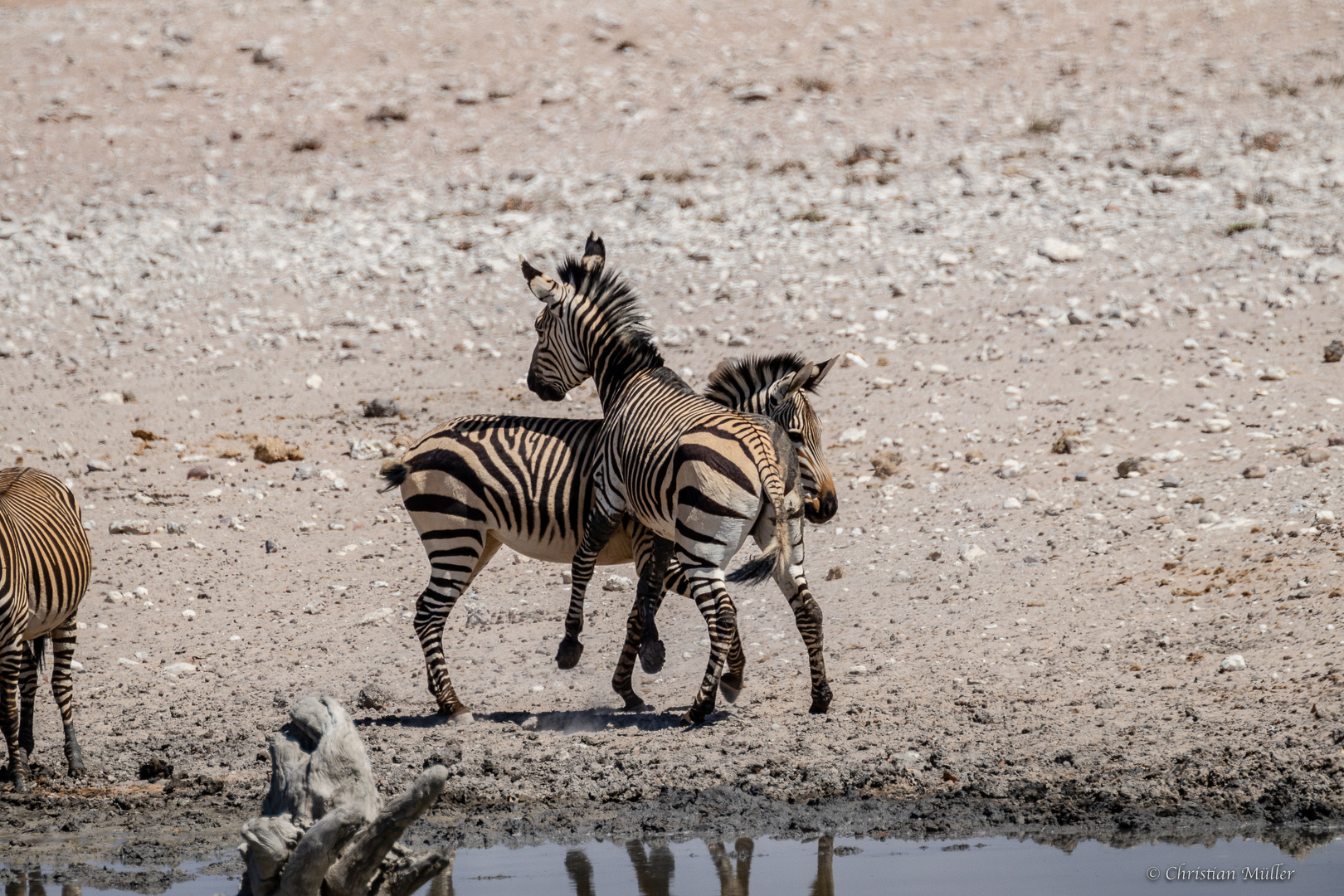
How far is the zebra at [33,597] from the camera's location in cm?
712

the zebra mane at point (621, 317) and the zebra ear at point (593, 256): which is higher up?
the zebra ear at point (593, 256)

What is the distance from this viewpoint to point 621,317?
8.70 metres

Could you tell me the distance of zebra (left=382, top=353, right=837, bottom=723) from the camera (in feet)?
26.8

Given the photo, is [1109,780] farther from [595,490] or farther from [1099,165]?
[1099,165]

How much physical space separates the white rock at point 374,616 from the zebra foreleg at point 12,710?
8.16ft

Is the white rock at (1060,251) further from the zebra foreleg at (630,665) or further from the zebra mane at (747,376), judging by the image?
the zebra foreleg at (630,665)

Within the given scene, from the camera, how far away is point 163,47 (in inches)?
904

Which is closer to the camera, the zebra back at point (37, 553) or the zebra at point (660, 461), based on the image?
the zebra back at point (37, 553)

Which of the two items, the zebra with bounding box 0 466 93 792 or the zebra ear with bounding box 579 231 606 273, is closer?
the zebra with bounding box 0 466 93 792

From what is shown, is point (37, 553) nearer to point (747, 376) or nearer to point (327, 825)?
point (327, 825)

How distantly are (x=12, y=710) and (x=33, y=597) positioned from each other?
1.88 feet

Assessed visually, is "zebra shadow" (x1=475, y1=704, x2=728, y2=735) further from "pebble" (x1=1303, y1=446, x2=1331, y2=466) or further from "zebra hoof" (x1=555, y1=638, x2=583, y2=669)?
"pebble" (x1=1303, y1=446, x2=1331, y2=466)

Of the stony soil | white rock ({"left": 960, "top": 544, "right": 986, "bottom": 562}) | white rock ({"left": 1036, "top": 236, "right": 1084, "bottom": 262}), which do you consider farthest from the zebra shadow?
white rock ({"left": 1036, "top": 236, "right": 1084, "bottom": 262})

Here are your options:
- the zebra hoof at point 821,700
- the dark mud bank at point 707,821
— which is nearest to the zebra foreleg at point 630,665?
the zebra hoof at point 821,700
